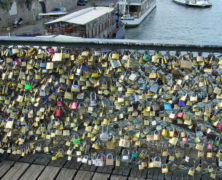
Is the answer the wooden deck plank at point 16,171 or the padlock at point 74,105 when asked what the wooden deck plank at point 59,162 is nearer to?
the wooden deck plank at point 16,171

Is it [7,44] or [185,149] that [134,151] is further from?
[7,44]

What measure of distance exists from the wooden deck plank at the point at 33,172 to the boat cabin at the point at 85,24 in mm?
15743

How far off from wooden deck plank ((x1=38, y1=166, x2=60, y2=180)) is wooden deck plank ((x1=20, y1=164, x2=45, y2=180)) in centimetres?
5

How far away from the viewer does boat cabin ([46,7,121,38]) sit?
18391mm

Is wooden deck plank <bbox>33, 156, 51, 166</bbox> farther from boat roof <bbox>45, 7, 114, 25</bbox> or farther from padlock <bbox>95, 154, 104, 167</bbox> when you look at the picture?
boat roof <bbox>45, 7, 114, 25</bbox>

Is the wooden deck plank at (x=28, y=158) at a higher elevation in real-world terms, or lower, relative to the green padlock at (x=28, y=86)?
lower

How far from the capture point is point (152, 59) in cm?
224

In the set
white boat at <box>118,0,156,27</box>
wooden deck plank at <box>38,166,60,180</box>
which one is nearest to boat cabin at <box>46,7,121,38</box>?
white boat at <box>118,0,156,27</box>

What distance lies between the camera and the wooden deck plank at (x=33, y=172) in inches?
110

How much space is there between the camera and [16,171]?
9.46ft

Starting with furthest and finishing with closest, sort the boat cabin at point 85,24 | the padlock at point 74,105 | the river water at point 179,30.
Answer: the river water at point 179,30
the boat cabin at point 85,24
the padlock at point 74,105

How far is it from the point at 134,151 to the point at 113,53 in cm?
104

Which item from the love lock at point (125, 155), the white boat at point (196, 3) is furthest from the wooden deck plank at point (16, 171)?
the white boat at point (196, 3)

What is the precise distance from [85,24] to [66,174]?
16.0 meters
